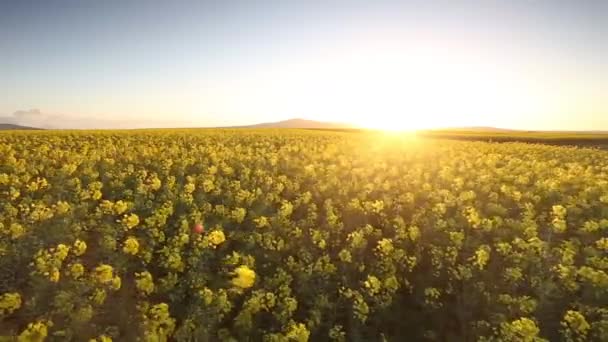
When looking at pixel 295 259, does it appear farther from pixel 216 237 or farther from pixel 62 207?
pixel 62 207

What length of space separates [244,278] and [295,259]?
205 centimetres

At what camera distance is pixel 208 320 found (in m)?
10.9

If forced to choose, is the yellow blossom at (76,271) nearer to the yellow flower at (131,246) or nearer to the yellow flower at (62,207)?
the yellow flower at (131,246)

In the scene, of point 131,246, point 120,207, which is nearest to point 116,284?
point 131,246

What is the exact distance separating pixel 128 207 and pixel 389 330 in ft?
30.4

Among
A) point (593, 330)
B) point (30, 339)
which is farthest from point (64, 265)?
point (593, 330)

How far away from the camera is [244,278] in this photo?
1180 centimetres

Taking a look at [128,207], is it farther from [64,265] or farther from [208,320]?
[208,320]

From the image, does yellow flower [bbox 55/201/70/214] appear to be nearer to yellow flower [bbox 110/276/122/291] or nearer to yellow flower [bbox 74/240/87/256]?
yellow flower [bbox 74/240/87/256]

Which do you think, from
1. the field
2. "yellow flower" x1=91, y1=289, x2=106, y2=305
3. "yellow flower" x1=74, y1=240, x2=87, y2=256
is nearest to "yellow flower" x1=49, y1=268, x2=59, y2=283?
the field

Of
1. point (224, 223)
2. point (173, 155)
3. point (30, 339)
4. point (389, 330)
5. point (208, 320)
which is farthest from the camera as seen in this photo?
point (173, 155)

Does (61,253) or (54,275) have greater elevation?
(61,253)

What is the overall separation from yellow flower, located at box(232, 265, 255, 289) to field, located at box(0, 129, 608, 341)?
0.13ft

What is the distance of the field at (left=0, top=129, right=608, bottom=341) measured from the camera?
1086cm
